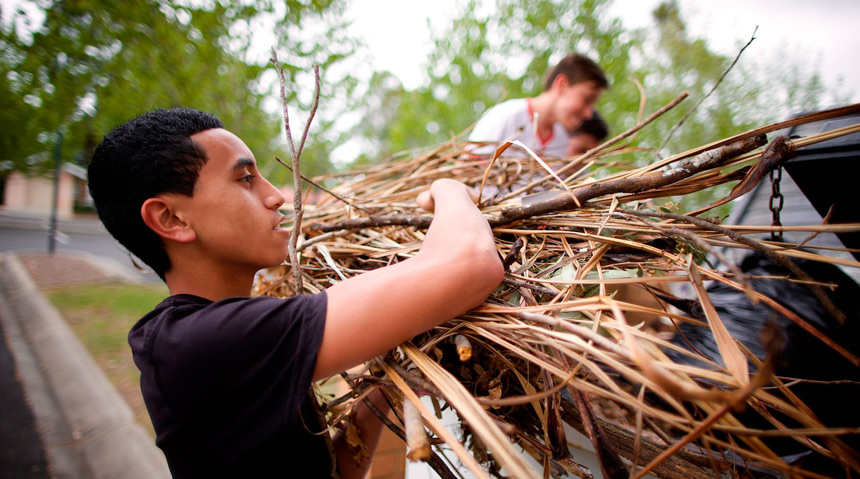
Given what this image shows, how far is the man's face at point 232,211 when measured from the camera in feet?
3.40

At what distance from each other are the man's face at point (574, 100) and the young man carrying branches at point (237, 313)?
7.13 feet

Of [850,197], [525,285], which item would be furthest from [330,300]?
[850,197]

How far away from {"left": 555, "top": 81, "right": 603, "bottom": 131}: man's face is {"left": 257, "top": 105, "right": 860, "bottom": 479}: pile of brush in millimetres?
1474

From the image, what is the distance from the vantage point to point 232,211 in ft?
3.43

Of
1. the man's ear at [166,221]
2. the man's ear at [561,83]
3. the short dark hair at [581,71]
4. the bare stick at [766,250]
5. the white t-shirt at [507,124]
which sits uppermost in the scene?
the short dark hair at [581,71]

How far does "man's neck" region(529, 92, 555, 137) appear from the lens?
2787 millimetres

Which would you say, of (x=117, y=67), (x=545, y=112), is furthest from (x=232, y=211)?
(x=117, y=67)

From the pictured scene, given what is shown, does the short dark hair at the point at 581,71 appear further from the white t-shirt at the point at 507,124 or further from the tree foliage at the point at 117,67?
the tree foliage at the point at 117,67

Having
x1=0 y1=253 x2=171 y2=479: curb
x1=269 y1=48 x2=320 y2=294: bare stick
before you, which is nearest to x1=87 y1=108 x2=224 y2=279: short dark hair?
x1=269 y1=48 x2=320 y2=294: bare stick

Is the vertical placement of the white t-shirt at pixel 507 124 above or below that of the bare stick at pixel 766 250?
above

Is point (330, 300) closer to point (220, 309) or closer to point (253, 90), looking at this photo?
point (220, 309)

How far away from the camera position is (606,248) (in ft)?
3.28

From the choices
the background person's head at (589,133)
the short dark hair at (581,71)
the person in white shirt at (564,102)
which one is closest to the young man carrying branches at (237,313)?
the person in white shirt at (564,102)

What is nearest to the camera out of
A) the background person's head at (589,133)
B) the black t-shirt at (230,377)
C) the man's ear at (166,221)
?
the black t-shirt at (230,377)
